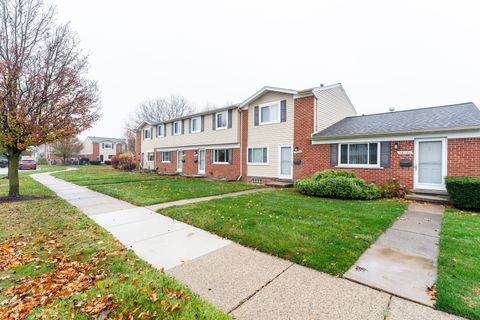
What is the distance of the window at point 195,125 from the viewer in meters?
18.5

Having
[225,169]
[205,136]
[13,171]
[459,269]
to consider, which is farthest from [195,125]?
[459,269]

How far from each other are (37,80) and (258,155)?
11282 millimetres

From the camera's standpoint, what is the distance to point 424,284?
9.73ft

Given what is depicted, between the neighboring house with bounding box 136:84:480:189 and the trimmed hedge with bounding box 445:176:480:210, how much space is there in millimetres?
1414

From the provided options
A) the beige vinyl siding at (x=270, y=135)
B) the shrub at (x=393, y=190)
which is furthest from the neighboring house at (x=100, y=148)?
the shrub at (x=393, y=190)

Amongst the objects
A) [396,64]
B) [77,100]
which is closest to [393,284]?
[77,100]

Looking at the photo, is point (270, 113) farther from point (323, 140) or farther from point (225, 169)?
point (225, 169)

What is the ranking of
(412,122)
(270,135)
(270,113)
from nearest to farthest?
(412,122), (270,135), (270,113)

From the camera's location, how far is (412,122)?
10.1m

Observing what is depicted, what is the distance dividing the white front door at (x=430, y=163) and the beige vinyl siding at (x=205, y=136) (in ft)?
33.0

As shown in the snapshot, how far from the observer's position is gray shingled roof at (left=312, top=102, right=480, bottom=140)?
28.4ft

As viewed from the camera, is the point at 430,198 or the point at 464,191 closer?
the point at 464,191

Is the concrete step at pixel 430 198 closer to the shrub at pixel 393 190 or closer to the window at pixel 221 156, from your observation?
the shrub at pixel 393 190

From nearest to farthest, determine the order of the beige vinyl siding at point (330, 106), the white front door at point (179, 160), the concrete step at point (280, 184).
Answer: the beige vinyl siding at point (330, 106)
the concrete step at point (280, 184)
the white front door at point (179, 160)
